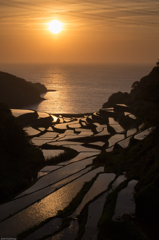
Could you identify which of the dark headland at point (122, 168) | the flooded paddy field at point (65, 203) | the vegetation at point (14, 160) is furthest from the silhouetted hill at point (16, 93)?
the flooded paddy field at point (65, 203)

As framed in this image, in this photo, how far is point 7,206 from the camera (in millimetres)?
10383

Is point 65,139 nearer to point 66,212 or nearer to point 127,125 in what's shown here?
point 127,125

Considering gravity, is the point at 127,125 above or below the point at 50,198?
above

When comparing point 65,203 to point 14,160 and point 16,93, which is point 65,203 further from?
point 16,93

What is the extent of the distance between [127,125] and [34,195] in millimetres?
19021

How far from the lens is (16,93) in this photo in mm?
78500

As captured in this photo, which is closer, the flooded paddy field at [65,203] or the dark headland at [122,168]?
the dark headland at [122,168]

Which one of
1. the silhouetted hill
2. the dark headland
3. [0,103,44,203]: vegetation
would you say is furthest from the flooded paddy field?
the silhouetted hill

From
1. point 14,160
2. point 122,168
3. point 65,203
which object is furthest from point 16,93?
point 65,203

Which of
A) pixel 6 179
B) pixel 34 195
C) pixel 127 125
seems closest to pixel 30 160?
pixel 6 179

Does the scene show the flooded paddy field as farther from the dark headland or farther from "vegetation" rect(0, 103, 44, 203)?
"vegetation" rect(0, 103, 44, 203)

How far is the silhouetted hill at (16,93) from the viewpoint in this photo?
75.5 meters

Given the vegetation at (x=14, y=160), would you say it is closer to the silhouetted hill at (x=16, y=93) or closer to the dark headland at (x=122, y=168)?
the dark headland at (x=122, y=168)

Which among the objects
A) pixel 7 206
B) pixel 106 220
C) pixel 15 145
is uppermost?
pixel 15 145
